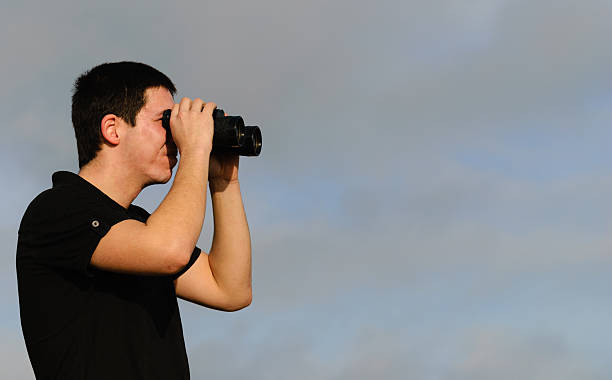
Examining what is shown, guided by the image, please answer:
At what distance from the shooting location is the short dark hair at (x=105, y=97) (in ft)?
10.3

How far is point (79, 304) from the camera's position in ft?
9.20

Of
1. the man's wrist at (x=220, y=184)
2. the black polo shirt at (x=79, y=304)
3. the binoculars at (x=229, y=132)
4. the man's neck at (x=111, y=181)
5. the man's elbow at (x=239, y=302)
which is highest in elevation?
the man's wrist at (x=220, y=184)

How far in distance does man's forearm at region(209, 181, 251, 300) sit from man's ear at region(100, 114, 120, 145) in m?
0.72

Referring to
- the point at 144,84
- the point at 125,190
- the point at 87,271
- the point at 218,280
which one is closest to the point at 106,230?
the point at 87,271

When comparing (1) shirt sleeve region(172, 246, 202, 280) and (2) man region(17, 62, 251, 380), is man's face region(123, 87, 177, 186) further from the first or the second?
(1) shirt sleeve region(172, 246, 202, 280)

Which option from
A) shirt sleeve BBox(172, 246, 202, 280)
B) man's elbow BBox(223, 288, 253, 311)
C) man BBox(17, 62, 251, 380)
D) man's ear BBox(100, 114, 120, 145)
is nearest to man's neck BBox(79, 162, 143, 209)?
man BBox(17, 62, 251, 380)

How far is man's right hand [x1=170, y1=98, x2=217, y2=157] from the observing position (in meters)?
3.01

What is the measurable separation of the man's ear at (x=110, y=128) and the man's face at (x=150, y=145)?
0.16 ft

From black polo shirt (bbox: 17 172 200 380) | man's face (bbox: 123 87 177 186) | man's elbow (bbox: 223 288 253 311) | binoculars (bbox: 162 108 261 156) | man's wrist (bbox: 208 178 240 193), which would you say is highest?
man's wrist (bbox: 208 178 240 193)

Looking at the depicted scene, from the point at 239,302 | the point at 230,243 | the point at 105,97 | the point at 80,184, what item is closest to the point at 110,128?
the point at 105,97

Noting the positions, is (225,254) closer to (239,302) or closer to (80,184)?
(239,302)

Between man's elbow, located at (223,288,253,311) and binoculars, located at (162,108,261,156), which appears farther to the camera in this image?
man's elbow, located at (223,288,253,311)

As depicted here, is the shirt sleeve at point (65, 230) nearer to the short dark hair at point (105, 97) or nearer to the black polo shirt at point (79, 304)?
the black polo shirt at point (79, 304)

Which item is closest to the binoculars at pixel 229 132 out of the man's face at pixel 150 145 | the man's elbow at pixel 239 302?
the man's face at pixel 150 145
